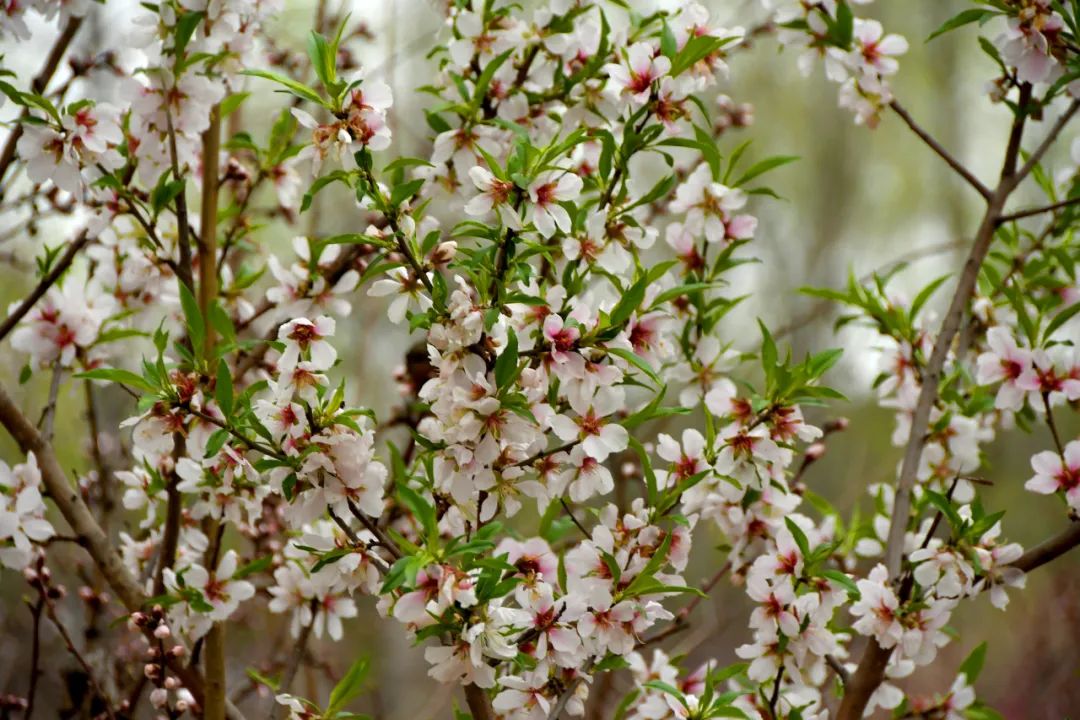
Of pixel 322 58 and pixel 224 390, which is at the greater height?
pixel 322 58

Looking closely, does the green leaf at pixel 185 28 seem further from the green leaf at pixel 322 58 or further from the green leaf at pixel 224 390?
the green leaf at pixel 224 390

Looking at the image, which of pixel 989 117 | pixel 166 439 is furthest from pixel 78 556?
pixel 989 117

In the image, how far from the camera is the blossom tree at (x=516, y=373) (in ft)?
3.16

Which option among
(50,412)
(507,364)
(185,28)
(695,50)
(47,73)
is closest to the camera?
(507,364)

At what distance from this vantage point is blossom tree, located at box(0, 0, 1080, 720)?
3.16ft

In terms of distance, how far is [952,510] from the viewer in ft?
3.67

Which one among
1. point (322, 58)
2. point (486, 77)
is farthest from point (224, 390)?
point (486, 77)

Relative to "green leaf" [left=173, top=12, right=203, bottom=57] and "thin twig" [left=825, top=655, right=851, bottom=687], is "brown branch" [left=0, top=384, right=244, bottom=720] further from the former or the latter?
"thin twig" [left=825, top=655, right=851, bottom=687]

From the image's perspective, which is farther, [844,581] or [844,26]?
[844,26]

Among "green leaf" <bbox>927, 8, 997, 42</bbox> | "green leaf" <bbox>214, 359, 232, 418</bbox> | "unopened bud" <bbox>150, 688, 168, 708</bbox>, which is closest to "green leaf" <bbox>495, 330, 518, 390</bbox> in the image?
"green leaf" <bbox>214, 359, 232, 418</bbox>

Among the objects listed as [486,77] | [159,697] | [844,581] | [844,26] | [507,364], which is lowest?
[844,581]

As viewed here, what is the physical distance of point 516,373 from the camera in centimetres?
94

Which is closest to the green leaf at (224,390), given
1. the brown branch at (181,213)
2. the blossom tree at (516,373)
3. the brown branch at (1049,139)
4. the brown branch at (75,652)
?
the blossom tree at (516,373)

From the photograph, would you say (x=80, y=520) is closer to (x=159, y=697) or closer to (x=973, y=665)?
(x=159, y=697)
